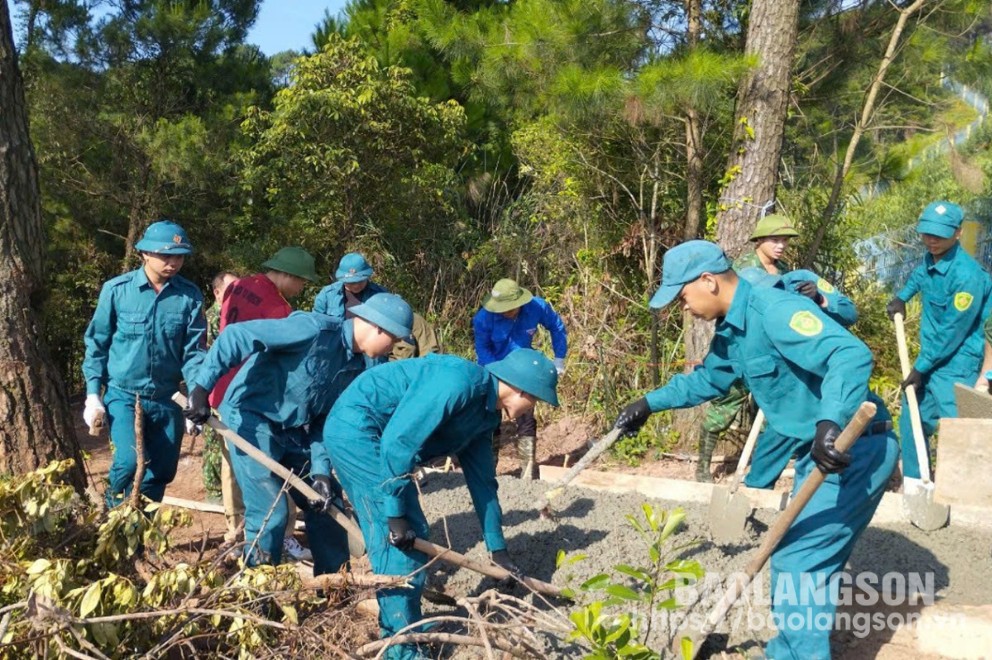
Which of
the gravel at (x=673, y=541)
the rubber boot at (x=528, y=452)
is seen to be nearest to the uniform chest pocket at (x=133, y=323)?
the gravel at (x=673, y=541)

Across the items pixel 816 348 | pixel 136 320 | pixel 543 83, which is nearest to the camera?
pixel 816 348

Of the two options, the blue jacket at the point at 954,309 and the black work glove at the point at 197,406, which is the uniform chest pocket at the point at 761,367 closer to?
the black work glove at the point at 197,406

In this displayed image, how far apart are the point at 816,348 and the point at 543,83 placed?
456 cm

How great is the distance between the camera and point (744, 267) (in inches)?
210

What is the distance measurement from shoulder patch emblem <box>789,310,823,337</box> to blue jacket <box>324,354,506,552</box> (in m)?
1.17

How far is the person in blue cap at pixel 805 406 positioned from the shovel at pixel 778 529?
46 mm

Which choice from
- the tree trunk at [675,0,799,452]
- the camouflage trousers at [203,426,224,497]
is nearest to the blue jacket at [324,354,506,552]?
the camouflage trousers at [203,426,224,497]

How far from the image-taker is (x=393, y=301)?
3725mm

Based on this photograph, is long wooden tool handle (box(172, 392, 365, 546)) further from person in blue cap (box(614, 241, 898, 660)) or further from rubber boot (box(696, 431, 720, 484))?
rubber boot (box(696, 431, 720, 484))

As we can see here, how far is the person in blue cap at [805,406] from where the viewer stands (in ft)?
9.28

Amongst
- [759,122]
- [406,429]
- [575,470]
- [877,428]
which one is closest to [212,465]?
[575,470]

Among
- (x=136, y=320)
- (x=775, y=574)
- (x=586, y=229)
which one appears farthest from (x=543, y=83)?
(x=775, y=574)

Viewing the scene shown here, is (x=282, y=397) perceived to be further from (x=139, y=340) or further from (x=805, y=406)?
(x=805, y=406)

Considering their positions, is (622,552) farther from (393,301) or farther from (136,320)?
(136,320)
